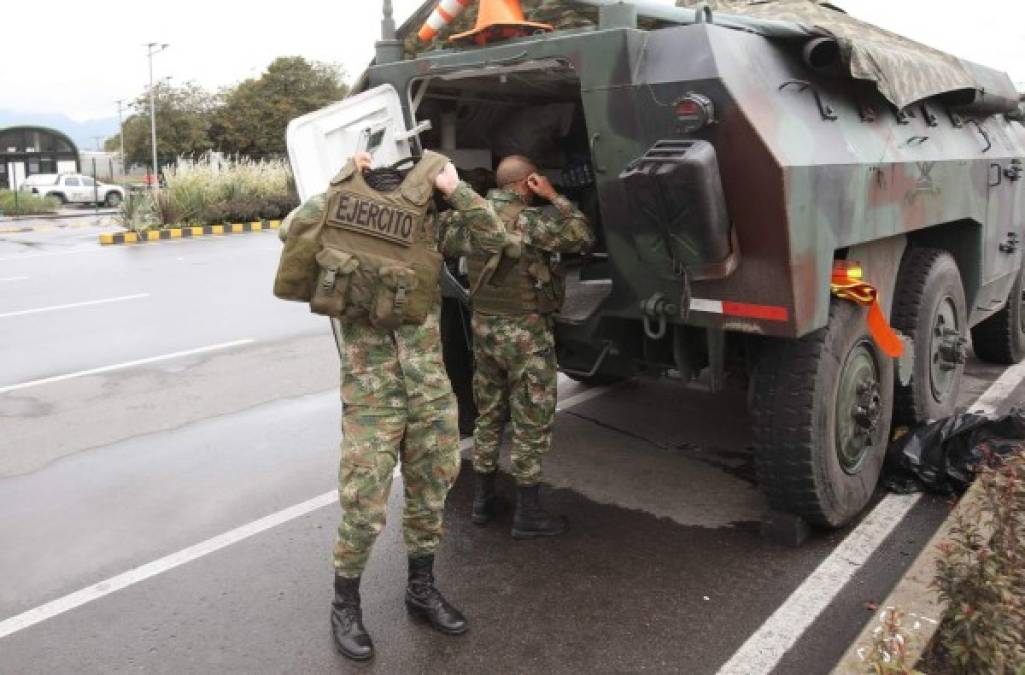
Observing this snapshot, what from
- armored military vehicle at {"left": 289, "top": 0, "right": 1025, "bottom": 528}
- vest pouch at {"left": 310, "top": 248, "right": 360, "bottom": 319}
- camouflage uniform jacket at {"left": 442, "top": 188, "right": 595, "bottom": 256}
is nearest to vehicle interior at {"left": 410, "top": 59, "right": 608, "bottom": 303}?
armored military vehicle at {"left": 289, "top": 0, "right": 1025, "bottom": 528}

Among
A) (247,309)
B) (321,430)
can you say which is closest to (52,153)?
(247,309)

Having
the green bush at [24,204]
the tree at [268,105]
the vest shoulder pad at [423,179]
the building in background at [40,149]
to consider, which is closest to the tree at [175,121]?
the tree at [268,105]

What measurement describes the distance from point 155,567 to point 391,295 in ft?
5.60

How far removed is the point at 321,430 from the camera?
5.80 metres

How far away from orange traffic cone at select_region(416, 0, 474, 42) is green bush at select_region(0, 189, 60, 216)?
29004mm

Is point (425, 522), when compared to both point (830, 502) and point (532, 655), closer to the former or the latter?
point (532, 655)

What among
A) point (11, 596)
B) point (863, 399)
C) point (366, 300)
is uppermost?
point (366, 300)

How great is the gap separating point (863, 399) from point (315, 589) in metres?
2.41

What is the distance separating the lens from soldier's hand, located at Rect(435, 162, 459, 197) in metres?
3.26

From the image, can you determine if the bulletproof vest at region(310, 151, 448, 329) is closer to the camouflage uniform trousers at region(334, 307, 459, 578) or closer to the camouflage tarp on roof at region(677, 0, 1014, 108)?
the camouflage uniform trousers at region(334, 307, 459, 578)

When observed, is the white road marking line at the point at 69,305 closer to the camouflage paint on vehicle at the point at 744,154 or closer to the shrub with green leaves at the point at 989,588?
the camouflage paint on vehicle at the point at 744,154

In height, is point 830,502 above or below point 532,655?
above

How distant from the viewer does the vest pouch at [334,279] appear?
3.07 m

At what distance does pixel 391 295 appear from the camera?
312 cm
